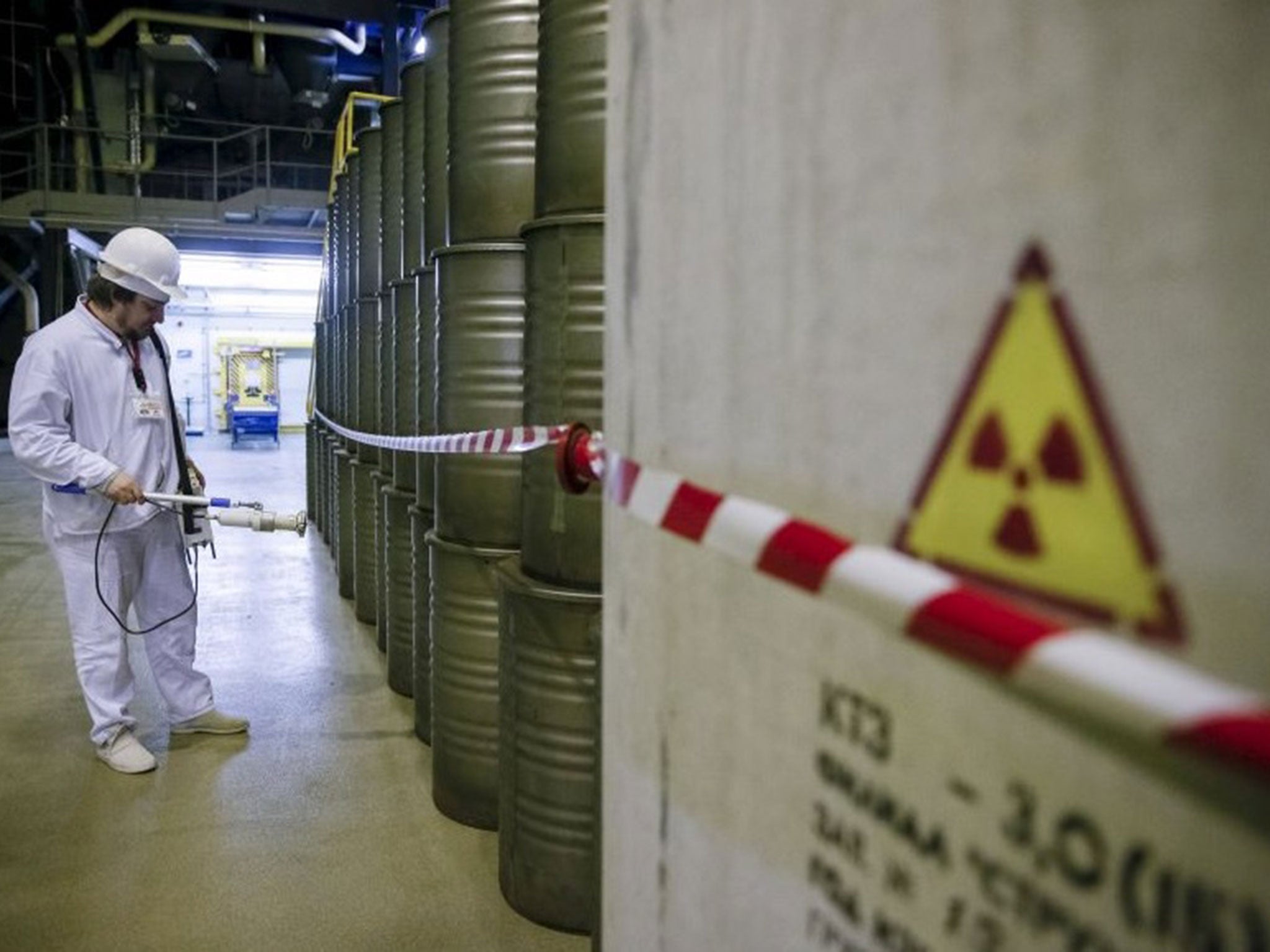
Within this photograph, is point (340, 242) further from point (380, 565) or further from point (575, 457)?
point (575, 457)

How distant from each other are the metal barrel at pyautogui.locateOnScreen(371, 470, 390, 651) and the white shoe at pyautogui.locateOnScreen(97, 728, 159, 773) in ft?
4.32

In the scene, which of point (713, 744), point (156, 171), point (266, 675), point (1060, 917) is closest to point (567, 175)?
point (713, 744)

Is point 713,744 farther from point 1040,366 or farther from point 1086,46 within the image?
point 1086,46

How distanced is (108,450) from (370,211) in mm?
2258

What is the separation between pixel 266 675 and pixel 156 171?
11671 millimetres

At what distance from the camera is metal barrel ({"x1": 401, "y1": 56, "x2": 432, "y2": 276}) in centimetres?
395

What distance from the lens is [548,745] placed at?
2416 millimetres

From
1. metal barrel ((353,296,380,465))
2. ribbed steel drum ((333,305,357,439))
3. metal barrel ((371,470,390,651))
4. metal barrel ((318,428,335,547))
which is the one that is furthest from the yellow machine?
metal barrel ((371,470,390,651))

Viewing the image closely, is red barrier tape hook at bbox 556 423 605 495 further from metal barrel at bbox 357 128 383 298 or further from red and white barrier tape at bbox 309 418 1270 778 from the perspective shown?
metal barrel at bbox 357 128 383 298

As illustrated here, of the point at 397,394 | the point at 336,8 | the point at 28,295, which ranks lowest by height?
the point at 397,394

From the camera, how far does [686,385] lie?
1126 mm

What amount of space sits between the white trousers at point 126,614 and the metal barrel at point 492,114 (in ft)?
5.84

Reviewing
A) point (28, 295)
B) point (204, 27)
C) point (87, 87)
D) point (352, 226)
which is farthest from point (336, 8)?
point (352, 226)

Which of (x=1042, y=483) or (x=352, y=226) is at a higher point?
(x=352, y=226)
